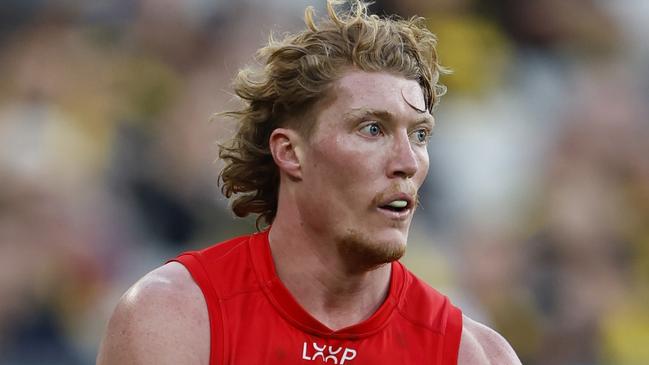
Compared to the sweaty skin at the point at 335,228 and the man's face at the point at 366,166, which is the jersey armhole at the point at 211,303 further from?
the man's face at the point at 366,166

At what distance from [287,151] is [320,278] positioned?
46cm

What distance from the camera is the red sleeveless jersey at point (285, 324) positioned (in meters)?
4.05

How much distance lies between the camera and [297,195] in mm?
4281

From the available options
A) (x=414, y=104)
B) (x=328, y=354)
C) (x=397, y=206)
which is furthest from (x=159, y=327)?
(x=414, y=104)

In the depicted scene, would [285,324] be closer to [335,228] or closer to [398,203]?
[335,228]

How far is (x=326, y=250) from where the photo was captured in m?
4.25

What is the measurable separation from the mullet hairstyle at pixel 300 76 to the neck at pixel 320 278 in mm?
315

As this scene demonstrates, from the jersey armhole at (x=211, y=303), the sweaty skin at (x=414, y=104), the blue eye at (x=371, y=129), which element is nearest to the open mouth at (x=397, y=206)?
the blue eye at (x=371, y=129)

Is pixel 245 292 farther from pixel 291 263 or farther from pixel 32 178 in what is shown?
pixel 32 178

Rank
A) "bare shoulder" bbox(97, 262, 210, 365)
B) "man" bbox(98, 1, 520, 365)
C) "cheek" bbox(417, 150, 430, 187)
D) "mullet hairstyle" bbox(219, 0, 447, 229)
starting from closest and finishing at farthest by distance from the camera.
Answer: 1. "bare shoulder" bbox(97, 262, 210, 365)
2. "man" bbox(98, 1, 520, 365)
3. "cheek" bbox(417, 150, 430, 187)
4. "mullet hairstyle" bbox(219, 0, 447, 229)

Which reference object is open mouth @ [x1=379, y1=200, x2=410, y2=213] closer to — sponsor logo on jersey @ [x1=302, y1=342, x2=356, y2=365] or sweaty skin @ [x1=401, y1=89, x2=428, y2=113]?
sweaty skin @ [x1=401, y1=89, x2=428, y2=113]

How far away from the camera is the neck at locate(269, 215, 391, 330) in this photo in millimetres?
4238

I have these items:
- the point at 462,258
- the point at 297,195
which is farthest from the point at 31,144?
the point at 297,195

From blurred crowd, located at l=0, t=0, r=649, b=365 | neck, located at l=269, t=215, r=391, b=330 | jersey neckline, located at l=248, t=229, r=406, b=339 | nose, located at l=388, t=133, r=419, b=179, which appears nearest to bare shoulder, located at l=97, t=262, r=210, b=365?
jersey neckline, located at l=248, t=229, r=406, b=339
